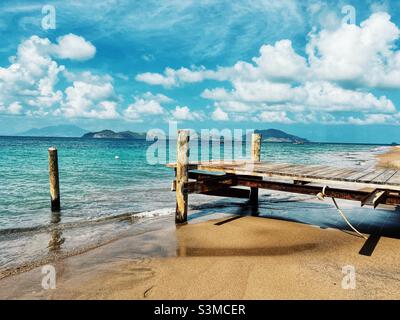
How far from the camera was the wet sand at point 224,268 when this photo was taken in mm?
4676

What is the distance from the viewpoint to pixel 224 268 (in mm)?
5520

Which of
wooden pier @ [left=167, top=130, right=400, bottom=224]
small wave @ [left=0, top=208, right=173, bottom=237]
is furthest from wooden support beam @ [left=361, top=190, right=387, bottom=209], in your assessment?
small wave @ [left=0, top=208, right=173, bottom=237]

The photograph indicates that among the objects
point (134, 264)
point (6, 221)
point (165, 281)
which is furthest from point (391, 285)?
point (6, 221)

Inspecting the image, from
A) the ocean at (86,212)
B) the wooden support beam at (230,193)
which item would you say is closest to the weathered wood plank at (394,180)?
the ocean at (86,212)

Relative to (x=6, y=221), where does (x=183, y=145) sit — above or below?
above

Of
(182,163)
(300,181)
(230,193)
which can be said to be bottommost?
(230,193)

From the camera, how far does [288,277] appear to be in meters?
5.16

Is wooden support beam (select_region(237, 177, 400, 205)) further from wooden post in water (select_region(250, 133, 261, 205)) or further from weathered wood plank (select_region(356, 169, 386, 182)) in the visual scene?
wooden post in water (select_region(250, 133, 261, 205))

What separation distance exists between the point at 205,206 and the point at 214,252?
5506 mm

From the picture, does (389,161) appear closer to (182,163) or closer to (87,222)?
(182,163)

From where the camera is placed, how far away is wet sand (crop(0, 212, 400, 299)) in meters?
4.68

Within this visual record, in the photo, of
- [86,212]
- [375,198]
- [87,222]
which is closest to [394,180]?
[375,198]
